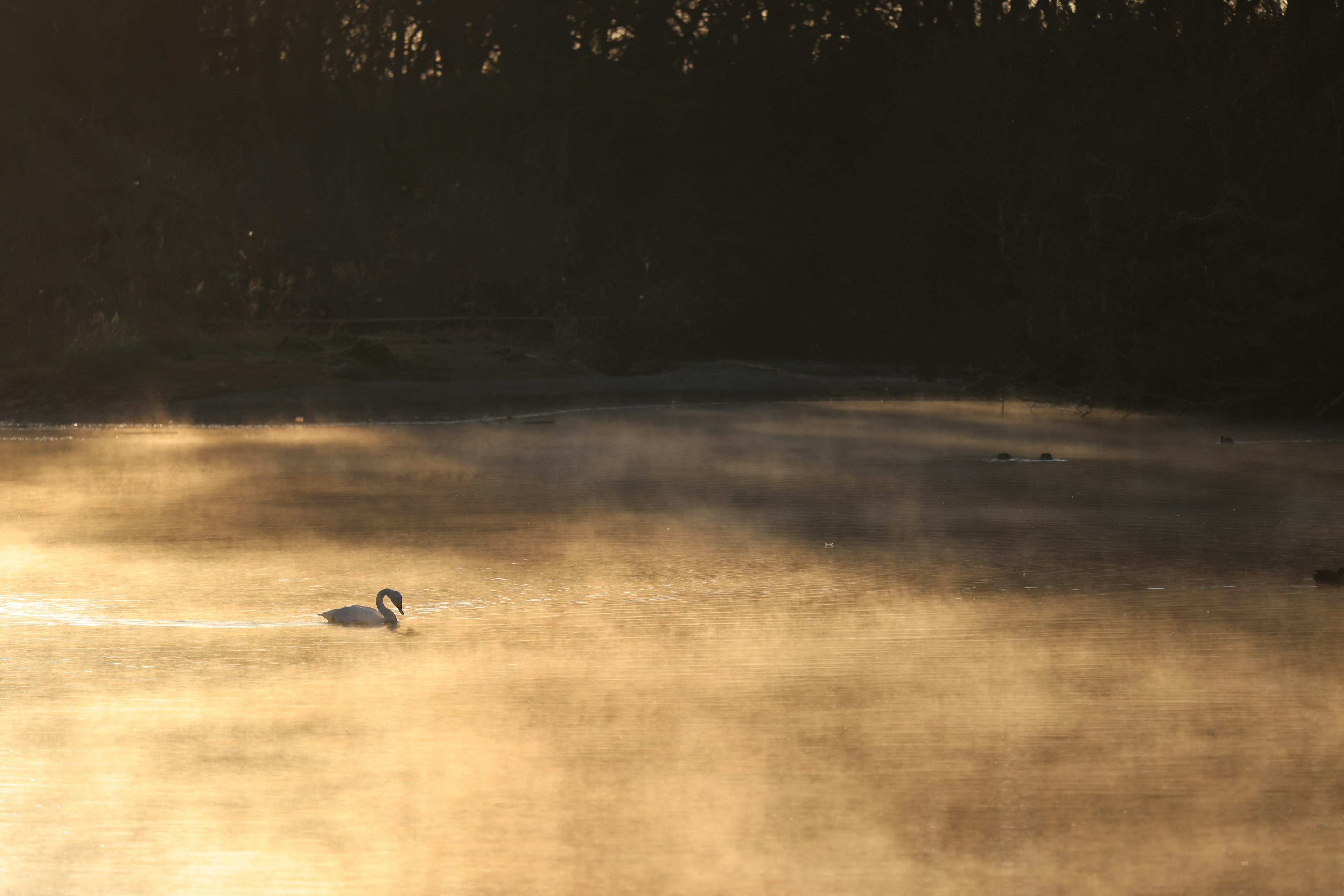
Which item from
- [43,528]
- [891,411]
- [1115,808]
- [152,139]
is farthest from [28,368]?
[1115,808]

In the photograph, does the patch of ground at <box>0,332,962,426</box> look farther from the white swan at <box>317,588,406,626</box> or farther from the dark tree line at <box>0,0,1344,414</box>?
the white swan at <box>317,588,406,626</box>

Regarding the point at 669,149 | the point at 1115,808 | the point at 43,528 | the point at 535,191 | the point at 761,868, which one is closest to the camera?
the point at 761,868

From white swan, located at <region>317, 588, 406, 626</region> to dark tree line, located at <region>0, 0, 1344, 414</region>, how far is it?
13.1m

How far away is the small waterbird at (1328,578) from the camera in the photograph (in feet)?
27.8

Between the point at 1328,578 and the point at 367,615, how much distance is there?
4127 mm

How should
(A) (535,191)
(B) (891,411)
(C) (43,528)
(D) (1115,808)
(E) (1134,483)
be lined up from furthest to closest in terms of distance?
(A) (535,191), (B) (891,411), (E) (1134,483), (C) (43,528), (D) (1115,808)

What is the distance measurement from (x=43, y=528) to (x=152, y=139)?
2942 centimetres

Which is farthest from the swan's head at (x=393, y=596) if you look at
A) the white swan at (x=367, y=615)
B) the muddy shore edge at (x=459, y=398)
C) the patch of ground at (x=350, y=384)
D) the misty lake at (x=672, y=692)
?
the patch of ground at (x=350, y=384)

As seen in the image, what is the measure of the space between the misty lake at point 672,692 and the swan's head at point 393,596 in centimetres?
14

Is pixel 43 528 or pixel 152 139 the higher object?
pixel 152 139

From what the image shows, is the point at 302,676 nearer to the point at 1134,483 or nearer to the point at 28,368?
the point at 1134,483

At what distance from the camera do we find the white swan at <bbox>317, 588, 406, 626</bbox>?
24.5 ft

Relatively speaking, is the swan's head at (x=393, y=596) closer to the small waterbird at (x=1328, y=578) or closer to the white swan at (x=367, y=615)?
the white swan at (x=367, y=615)

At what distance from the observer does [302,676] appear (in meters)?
6.52
